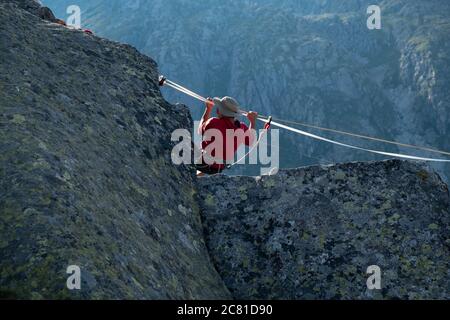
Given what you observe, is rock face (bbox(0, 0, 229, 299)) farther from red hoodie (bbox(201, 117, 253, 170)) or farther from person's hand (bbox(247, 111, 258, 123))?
person's hand (bbox(247, 111, 258, 123))

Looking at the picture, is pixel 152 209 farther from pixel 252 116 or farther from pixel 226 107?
pixel 252 116

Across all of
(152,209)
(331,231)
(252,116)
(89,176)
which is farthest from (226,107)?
(89,176)

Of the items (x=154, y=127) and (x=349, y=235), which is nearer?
(x=349, y=235)

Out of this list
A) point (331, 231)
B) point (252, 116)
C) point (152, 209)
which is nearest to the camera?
point (152, 209)

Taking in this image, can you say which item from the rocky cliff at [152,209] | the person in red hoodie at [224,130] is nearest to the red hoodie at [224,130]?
the person in red hoodie at [224,130]
